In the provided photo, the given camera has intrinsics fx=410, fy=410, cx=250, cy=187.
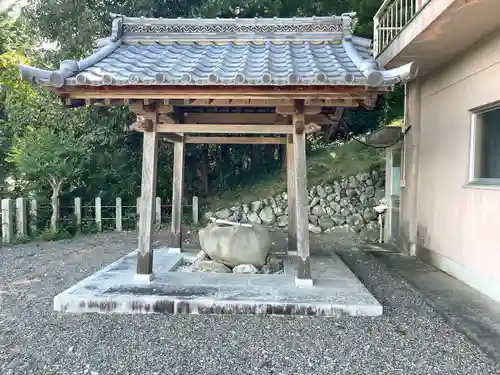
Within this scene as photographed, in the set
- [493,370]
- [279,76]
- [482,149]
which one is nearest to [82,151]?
[279,76]

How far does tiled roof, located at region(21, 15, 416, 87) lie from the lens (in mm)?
4258

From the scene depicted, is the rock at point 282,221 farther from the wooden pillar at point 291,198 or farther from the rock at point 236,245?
the rock at point 236,245

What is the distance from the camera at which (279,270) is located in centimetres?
605

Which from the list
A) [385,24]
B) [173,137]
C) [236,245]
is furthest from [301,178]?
[385,24]

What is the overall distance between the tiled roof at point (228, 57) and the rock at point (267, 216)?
6.37 m

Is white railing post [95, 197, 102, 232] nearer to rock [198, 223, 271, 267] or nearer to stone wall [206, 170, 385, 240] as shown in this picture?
stone wall [206, 170, 385, 240]

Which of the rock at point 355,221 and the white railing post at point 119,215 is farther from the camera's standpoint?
the rock at point 355,221

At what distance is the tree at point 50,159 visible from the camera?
9242mm

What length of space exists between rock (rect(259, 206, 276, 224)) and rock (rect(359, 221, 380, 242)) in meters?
2.44

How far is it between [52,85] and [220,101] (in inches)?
75.0

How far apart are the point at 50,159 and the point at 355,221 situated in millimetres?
7846

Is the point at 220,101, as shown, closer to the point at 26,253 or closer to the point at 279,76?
the point at 279,76

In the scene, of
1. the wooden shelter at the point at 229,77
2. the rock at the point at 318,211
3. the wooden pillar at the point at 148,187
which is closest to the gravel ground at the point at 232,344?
the wooden pillar at the point at 148,187

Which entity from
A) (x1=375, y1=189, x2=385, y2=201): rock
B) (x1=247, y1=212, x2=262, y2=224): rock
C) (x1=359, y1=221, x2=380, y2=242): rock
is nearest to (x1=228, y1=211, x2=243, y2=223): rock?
(x1=247, y1=212, x2=262, y2=224): rock
